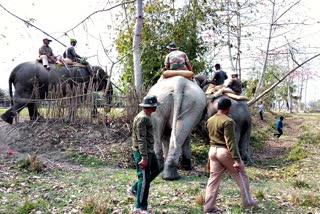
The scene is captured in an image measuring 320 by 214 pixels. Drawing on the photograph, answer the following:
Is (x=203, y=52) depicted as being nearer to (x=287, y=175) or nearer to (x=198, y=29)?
(x=198, y=29)

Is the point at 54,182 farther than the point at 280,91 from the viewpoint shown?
No

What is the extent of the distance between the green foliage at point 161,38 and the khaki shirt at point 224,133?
7994 mm

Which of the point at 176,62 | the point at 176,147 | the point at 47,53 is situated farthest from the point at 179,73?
the point at 47,53

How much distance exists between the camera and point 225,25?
45.2ft

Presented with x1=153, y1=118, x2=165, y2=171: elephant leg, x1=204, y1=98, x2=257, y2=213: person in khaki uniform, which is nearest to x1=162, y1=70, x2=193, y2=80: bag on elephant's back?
x1=153, y1=118, x2=165, y2=171: elephant leg

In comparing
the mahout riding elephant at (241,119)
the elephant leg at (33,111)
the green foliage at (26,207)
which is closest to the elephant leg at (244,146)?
the mahout riding elephant at (241,119)

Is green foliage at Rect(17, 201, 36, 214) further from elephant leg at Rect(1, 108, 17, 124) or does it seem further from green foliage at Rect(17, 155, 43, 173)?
elephant leg at Rect(1, 108, 17, 124)

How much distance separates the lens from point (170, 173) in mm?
6656

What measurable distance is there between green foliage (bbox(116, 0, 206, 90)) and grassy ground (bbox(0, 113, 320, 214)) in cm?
→ 573

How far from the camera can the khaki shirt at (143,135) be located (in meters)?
4.68

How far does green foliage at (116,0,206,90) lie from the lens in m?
13.1

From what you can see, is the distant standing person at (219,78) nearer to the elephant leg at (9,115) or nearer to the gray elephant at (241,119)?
the gray elephant at (241,119)

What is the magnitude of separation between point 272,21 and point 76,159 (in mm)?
9018

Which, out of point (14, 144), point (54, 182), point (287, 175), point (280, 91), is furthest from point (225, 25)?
point (280, 91)
